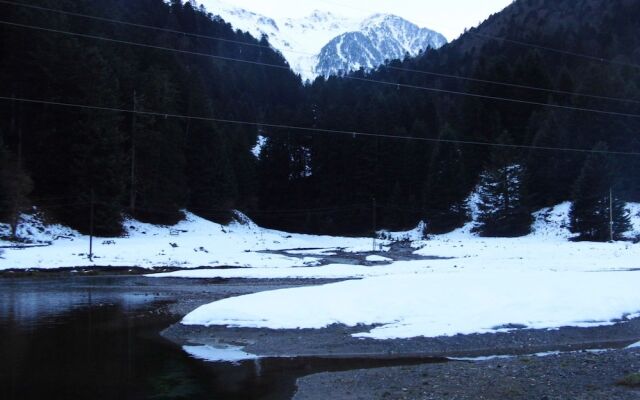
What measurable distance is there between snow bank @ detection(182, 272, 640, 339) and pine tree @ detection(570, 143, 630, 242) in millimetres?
42833

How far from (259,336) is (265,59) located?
163 metres

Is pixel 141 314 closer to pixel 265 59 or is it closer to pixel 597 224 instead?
pixel 597 224

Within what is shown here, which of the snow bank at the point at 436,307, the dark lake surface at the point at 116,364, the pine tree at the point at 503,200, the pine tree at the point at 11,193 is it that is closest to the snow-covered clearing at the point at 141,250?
the pine tree at the point at 11,193

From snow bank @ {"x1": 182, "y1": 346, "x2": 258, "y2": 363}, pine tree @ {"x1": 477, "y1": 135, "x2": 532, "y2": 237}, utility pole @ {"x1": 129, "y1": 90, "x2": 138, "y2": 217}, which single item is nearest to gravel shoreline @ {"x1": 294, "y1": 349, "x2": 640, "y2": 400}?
snow bank @ {"x1": 182, "y1": 346, "x2": 258, "y2": 363}

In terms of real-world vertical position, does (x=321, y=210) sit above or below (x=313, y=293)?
above

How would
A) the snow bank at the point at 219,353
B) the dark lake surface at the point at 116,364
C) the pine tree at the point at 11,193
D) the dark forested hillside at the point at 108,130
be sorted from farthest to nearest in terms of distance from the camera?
the dark forested hillside at the point at 108,130
the pine tree at the point at 11,193
the snow bank at the point at 219,353
the dark lake surface at the point at 116,364

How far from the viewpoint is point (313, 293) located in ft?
65.1

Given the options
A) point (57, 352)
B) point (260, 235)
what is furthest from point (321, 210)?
point (57, 352)

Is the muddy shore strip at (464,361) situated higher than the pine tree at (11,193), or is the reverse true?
the pine tree at (11,193)

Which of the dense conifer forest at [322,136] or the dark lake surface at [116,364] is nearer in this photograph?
the dark lake surface at [116,364]

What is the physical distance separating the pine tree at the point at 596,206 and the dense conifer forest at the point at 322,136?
0.61 feet

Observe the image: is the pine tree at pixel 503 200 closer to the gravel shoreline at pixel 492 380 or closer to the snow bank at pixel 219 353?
the gravel shoreline at pixel 492 380

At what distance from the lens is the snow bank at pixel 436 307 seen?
1634 centimetres

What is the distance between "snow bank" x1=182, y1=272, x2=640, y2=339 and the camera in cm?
1634
